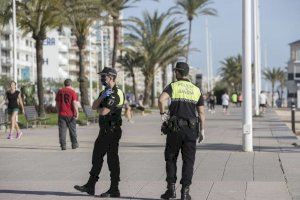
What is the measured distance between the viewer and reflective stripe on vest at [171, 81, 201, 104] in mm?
8969

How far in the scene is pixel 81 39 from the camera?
40875 mm

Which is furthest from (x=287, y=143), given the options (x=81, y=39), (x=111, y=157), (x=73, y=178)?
(x=81, y=39)

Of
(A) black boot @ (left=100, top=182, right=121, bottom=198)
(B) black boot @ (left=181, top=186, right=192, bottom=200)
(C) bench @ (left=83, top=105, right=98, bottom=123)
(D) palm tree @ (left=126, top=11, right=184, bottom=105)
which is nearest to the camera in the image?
(B) black boot @ (left=181, top=186, right=192, bottom=200)

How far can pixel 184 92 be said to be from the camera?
8.97 m

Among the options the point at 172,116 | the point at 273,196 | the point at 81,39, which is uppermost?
the point at 81,39

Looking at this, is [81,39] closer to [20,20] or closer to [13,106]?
[20,20]

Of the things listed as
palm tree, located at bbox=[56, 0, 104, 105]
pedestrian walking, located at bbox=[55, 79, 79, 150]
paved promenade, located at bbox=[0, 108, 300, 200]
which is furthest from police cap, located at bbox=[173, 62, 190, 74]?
palm tree, located at bbox=[56, 0, 104, 105]

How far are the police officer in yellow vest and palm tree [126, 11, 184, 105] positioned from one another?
52.0m

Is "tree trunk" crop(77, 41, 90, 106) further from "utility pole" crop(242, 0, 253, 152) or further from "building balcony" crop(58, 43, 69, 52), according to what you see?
"building balcony" crop(58, 43, 69, 52)

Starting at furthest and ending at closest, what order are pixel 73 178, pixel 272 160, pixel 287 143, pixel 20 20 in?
pixel 20 20 < pixel 287 143 < pixel 272 160 < pixel 73 178

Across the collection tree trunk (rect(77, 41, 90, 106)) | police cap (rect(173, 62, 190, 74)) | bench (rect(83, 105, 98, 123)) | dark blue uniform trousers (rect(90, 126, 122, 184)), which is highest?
tree trunk (rect(77, 41, 90, 106))

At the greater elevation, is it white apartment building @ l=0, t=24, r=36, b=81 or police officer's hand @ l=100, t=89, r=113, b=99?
white apartment building @ l=0, t=24, r=36, b=81

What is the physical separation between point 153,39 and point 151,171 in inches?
1935

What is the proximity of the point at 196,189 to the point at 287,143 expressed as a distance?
357 inches
